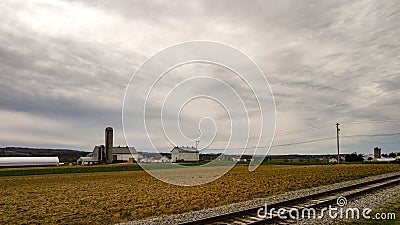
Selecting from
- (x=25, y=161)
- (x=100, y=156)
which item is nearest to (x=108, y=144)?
(x=100, y=156)

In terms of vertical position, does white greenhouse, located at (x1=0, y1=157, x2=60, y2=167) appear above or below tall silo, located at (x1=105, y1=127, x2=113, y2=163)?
below

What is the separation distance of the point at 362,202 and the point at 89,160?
367 ft

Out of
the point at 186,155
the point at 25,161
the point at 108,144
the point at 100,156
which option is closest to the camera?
the point at 25,161

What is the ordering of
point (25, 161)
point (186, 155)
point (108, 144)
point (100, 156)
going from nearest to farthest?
1. point (25, 161)
2. point (108, 144)
3. point (100, 156)
4. point (186, 155)

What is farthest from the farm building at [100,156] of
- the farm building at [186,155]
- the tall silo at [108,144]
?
the farm building at [186,155]

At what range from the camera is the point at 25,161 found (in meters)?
97.9

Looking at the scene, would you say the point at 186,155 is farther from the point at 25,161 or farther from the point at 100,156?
the point at 25,161

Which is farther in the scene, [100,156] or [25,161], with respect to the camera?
[100,156]

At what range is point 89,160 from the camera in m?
120

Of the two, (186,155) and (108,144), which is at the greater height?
(108,144)

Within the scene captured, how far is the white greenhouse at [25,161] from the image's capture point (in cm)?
9353

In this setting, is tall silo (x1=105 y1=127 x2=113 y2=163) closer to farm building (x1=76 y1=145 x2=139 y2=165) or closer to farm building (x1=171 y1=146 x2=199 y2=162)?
farm building (x1=76 y1=145 x2=139 y2=165)

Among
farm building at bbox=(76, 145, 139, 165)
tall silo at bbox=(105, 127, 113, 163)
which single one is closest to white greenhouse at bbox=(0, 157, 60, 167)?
farm building at bbox=(76, 145, 139, 165)

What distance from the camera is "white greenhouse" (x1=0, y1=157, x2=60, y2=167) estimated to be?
9353cm
